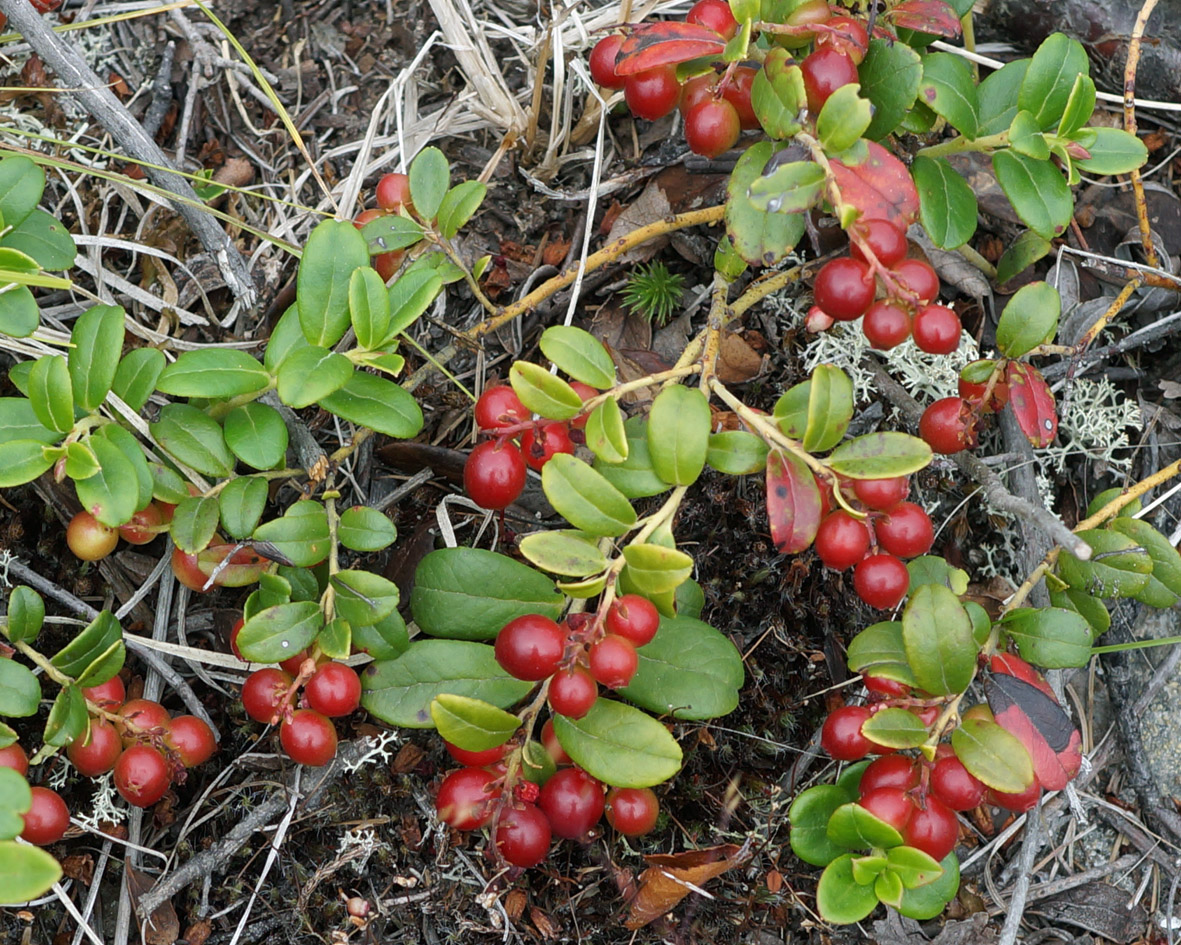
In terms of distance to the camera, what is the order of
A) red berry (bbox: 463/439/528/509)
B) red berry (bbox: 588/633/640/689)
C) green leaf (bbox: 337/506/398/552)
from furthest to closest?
green leaf (bbox: 337/506/398/552), red berry (bbox: 463/439/528/509), red berry (bbox: 588/633/640/689)

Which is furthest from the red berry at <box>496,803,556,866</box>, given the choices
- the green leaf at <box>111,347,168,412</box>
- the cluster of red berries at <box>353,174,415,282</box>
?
the cluster of red berries at <box>353,174,415,282</box>

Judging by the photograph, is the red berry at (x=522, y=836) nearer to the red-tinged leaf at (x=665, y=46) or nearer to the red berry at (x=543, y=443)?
the red berry at (x=543, y=443)

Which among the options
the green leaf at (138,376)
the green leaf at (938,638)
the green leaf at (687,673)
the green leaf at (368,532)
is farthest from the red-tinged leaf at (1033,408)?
the green leaf at (138,376)

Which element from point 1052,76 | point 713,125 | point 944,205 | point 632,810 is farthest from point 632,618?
point 1052,76

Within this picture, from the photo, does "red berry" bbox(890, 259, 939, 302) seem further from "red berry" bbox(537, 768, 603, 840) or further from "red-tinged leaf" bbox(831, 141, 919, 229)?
"red berry" bbox(537, 768, 603, 840)

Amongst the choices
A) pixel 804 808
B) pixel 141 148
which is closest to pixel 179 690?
pixel 141 148

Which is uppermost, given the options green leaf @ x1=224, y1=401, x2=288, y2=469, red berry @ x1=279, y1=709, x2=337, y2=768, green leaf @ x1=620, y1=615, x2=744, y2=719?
green leaf @ x1=224, y1=401, x2=288, y2=469

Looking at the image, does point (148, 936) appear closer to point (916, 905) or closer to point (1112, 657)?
point (916, 905)
